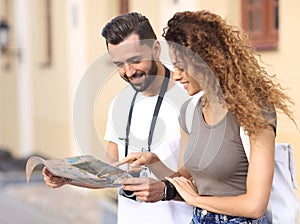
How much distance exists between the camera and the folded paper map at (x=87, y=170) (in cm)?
301

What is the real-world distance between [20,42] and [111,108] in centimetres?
1364

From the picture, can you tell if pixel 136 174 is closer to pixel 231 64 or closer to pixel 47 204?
pixel 231 64

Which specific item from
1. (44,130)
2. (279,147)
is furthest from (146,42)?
(44,130)

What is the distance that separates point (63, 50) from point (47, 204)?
2641mm

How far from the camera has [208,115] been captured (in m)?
3.06

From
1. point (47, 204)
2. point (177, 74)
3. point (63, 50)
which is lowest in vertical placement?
point (47, 204)

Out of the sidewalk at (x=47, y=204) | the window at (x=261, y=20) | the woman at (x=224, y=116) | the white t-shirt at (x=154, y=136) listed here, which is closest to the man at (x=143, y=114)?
the white t-shirt at (x=154, y=136)

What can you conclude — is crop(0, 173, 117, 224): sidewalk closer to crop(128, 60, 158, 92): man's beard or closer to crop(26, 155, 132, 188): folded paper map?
crop(128, 60, 158, 92): man's beard

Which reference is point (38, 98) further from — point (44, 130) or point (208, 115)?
point (208, 115)

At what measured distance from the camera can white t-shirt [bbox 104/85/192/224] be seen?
10.5 ft

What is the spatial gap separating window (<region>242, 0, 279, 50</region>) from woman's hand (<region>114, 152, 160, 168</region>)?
4.80m

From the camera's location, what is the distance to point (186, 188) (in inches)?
124

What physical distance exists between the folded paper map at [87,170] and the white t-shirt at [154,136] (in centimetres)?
20

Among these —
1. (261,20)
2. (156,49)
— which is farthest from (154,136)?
(261,20)
